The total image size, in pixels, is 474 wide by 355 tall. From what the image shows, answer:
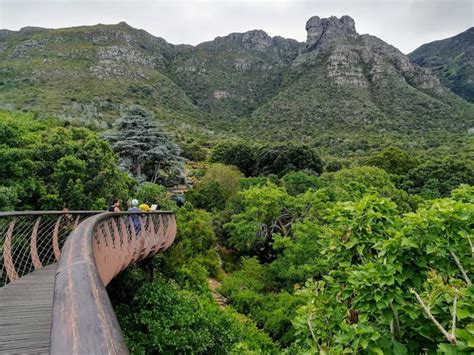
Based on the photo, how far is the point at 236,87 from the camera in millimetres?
95000

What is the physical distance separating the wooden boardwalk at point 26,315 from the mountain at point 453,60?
136 metres

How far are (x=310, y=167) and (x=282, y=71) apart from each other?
2807 inches

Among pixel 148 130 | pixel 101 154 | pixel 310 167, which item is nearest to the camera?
pixel 101 154

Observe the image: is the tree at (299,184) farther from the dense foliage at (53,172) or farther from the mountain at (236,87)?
the mountain at (236,87)

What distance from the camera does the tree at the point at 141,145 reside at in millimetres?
26531

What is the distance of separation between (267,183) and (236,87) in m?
74.3

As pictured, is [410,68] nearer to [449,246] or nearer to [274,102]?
[274,102]

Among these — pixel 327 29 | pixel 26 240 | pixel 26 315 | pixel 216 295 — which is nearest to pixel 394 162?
pixel 216 295

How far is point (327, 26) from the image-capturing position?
108 metres

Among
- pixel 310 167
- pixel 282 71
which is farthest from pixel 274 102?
pixel 310 167

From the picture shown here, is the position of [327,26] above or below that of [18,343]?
above

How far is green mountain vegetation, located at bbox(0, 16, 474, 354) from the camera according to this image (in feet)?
12.1

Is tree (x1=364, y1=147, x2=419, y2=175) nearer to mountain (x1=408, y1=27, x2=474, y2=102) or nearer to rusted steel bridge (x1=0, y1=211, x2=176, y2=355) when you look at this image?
rusted steel bridge (x1=0, y1=211, x2=176, y2=355)

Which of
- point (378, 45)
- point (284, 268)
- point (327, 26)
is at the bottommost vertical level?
point (284, 268)
